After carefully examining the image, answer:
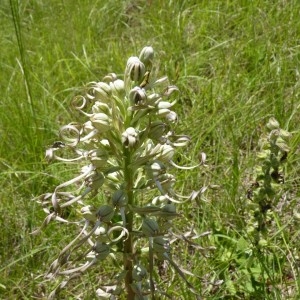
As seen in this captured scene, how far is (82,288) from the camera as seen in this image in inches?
78.8

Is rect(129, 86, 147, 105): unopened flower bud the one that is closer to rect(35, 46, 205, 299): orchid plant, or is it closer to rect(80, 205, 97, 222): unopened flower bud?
rect(35, 46, 205, 299): orchid plant

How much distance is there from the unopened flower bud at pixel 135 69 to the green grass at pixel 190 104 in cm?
56

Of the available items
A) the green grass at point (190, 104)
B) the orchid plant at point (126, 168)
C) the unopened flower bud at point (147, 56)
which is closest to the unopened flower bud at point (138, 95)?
the orchid plant at point (126, 168)

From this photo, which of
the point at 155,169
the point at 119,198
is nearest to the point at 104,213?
the point at 119,198

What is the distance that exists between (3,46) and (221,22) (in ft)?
4.52

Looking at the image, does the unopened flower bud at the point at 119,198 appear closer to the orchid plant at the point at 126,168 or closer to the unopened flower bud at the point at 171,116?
the orchid plant at the point at 126,168

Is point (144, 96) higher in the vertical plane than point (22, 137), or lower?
higher

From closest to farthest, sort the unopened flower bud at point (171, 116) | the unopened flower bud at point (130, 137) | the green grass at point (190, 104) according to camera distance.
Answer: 1. the unopened flower bud at point (130, 137)
2. the unopened flower bud at point (171, 116)
3. the green grass at point (190, 104)

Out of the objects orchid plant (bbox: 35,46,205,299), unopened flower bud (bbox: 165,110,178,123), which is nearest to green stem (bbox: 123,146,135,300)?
orchid plant (bbox: 35,46,205,299)

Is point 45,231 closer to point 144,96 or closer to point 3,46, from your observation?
point 144,96

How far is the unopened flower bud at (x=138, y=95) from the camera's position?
1287mm

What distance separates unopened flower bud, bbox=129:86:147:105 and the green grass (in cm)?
53

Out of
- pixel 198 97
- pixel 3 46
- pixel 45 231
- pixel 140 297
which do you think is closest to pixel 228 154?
pixel 198 97

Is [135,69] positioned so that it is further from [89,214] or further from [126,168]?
[89,214]
